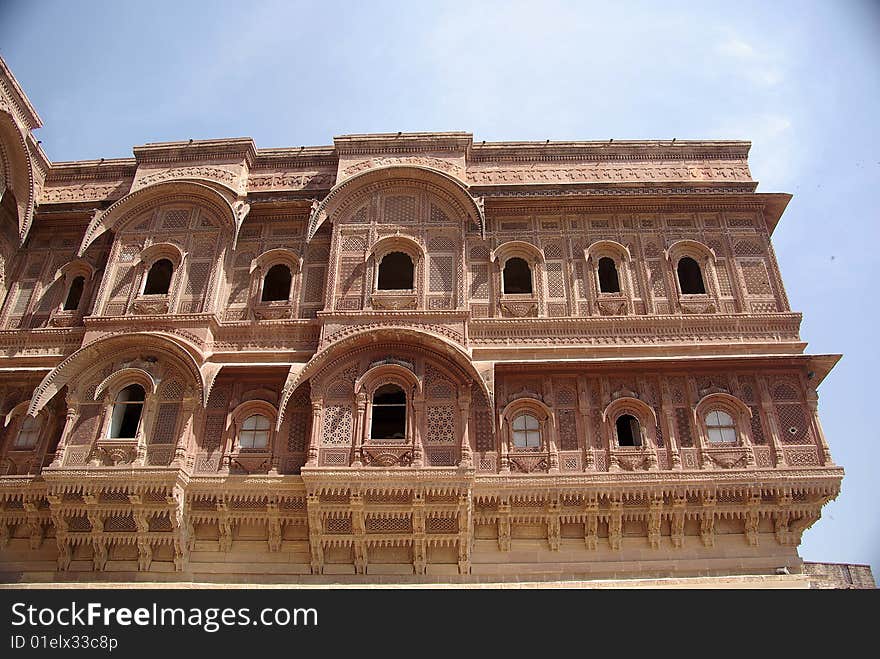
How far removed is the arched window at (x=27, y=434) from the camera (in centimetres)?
1375

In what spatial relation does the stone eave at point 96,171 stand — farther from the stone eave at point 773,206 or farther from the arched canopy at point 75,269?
the stone eave at point 773,206

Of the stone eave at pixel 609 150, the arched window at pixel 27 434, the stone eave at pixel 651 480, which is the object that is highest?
the stone eave at pixel 609 150

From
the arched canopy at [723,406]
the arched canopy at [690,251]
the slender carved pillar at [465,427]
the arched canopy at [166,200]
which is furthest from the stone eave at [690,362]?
the arched canopy at [166,200]

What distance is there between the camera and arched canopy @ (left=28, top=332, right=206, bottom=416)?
13406 mm

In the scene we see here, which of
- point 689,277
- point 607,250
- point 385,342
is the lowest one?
point 385,342

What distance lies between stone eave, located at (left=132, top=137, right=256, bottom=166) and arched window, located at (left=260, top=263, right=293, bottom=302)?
2.59 m

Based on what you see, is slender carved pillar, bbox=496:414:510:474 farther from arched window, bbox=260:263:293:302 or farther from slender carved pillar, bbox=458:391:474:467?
arched window, bbox=260:263:293:302

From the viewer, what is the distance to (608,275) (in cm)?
1526

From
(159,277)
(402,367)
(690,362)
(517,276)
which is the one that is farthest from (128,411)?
(690,362)

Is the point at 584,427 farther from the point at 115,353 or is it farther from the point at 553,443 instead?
the point at 115,353

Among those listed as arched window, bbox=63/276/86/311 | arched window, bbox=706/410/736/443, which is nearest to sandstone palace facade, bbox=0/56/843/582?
arched window, bbox=706/410/736/443

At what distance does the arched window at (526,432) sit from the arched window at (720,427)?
9.58ft

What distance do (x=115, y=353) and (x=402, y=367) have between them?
5.23m
